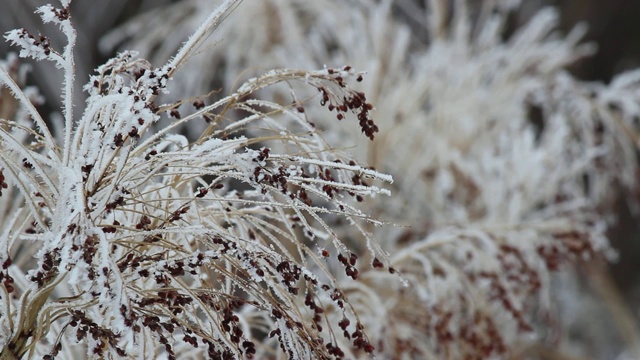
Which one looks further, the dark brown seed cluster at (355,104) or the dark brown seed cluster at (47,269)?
the dark brown seed cluster at (355,104)

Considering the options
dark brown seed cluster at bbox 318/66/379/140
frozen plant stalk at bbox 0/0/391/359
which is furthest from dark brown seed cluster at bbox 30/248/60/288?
dark brown seed cluster at bbox 318/66/379/140

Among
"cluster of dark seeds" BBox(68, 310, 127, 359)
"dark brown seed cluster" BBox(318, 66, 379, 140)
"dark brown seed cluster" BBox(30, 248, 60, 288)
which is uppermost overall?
"dark brown seed cluster" BBox(318, 66, 379, 140)

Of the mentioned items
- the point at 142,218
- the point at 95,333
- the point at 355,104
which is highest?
the point at 355,104

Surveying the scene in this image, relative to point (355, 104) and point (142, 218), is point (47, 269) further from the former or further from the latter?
point (355, 104)

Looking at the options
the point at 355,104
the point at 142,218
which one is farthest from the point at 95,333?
the point at 355,104

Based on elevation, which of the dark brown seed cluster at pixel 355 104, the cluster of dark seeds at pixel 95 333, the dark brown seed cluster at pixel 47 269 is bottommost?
the cluster of dark seeds at pixel 95 333

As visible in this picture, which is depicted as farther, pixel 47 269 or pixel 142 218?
pixel 142 218

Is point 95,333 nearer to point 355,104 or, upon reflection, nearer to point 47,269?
point 47,269

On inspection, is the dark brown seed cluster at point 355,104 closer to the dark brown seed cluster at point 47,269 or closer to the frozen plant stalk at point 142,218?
the frozen plant stalk at point 142,218

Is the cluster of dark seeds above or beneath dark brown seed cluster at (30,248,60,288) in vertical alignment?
beneath

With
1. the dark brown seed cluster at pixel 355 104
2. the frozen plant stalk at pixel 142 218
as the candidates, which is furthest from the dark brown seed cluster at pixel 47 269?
the dark brown seed cluster at pixel 355 104

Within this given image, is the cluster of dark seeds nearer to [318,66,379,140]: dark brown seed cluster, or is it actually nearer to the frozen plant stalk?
the frozen plant stalk

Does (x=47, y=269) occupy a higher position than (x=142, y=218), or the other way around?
(x=142, y=218)
